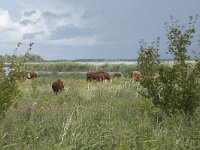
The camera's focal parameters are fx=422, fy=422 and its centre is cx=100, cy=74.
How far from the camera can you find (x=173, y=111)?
12648mm

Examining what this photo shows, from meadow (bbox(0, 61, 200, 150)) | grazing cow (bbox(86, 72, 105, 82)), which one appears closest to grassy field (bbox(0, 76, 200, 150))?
meadow (bbox(0, 61, 200, 150))

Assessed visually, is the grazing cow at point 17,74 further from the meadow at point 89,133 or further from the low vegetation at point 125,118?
the meadow at point 89,133

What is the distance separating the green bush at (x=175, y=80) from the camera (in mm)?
12812

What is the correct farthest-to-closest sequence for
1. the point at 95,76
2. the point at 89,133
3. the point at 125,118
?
the point at 95,76 → the point at 125,118 → the point at 89,133

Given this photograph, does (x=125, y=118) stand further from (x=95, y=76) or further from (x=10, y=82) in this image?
(x=95, y=76)

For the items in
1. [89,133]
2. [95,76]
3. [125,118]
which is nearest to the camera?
[89,133]

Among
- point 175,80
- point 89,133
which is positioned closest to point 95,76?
point 175,80

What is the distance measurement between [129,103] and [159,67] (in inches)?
88.8

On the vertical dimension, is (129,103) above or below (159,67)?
below

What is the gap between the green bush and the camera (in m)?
12.8

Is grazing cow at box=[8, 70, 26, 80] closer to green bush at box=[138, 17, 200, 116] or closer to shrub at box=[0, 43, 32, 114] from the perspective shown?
shrub at box=[0, 43, 32, 114]

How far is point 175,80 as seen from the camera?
13055 millimetres

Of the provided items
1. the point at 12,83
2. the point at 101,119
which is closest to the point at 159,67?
the point at 101,119

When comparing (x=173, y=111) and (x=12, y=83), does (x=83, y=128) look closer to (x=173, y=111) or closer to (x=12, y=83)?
(x=12, y=83)
